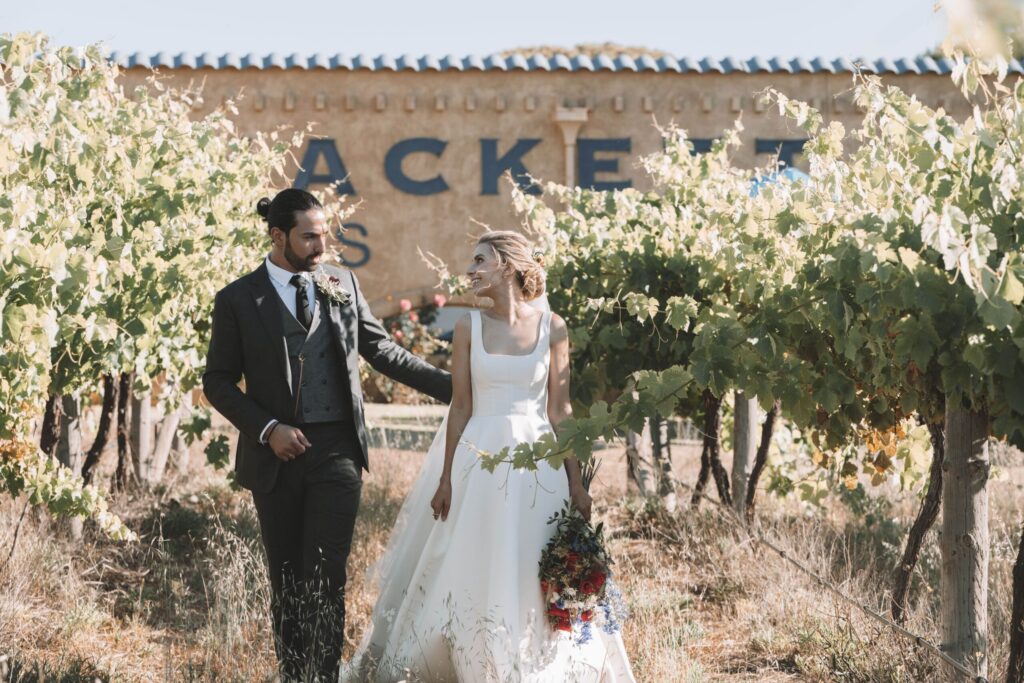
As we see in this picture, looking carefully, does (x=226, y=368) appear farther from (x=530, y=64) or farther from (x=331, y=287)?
(x=530, y=64)

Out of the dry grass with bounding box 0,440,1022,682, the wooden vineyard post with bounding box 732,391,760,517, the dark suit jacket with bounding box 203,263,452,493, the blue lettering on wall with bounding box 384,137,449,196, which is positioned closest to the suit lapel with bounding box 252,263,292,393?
the dark suit jacket with bounding box 203,263,452,493

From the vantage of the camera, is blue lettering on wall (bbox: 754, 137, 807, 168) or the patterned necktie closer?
the patterned necktie

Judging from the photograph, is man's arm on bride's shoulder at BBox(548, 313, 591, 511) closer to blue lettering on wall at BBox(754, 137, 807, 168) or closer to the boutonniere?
the boutonniere

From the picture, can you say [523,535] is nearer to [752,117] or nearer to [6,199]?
[6,199]

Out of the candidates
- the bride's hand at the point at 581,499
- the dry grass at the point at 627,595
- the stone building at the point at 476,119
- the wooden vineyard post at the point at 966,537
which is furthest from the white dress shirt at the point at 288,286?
the stone building at the point at 476,119

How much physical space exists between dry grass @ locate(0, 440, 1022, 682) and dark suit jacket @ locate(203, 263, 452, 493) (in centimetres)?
77

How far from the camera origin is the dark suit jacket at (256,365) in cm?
426

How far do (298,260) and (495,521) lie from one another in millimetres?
1182

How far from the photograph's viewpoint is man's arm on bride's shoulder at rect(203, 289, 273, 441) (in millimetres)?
4258

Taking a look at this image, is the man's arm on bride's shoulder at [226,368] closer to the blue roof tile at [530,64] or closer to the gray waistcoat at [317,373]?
the gray waistcoat at [317,373]

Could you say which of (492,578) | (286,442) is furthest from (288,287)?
(492,578)

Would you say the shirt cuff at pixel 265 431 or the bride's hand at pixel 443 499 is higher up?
the shirt cuff at pixel 265 431

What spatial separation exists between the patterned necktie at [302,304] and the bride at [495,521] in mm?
548

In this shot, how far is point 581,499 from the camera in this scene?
4332 millimetres
